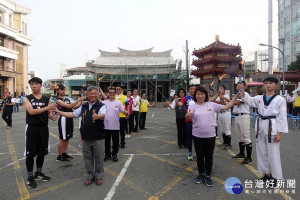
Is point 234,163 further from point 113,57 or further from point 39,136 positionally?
point 113,57

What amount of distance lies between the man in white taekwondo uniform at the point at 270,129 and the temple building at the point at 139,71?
71.1ft

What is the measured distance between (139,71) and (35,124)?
27.1 metres

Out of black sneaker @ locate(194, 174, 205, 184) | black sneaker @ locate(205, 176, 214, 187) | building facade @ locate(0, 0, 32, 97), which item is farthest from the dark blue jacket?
building facade @ locate(0, 0, 32, 97)

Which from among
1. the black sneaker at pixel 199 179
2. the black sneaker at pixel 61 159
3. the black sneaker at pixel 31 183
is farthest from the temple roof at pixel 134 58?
the black sneaker at pixel 31 183

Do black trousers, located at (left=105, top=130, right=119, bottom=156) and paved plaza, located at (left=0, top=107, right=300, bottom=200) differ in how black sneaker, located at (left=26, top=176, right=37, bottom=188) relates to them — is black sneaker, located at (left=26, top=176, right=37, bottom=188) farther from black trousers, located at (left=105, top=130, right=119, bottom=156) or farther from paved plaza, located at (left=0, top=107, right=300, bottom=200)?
black trousers, located at (left=105, top=130, right=119, bottom=156)

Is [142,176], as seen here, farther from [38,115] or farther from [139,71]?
[139,71]

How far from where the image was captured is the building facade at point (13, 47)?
29.5m

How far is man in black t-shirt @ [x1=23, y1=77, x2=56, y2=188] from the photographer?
151 inches

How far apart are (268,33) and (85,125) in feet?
151

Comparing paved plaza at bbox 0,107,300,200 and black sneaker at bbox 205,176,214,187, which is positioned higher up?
black sneaker at bbox 205,176,214,187

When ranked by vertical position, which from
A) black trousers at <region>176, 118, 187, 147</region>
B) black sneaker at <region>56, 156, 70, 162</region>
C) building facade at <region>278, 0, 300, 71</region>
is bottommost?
black sneaker at <region>56, 156, 70, 162</region>

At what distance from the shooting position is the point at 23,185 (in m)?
3.95

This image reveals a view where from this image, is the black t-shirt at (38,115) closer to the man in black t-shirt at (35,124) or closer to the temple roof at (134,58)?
the man in black t-shirt at (35,124)

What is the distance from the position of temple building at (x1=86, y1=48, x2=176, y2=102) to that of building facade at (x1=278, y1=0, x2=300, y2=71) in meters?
35.5
